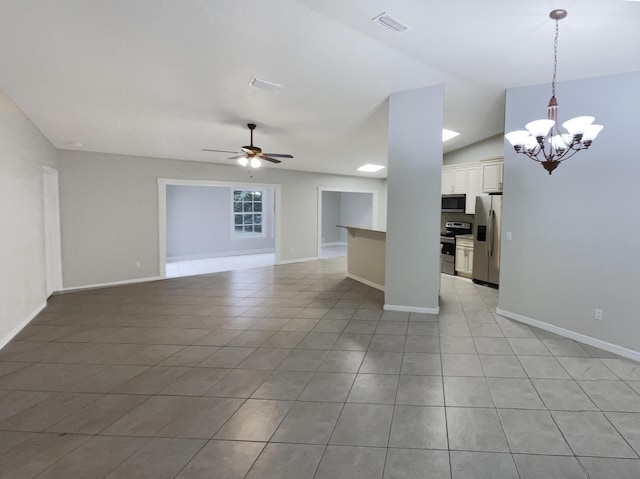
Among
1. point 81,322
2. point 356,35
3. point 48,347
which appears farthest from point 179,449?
point 356,35

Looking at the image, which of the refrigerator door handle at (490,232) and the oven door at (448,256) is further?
the oven door at (448,256)

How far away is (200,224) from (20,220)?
565cm

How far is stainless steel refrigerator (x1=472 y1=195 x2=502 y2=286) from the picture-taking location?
577 centimetres

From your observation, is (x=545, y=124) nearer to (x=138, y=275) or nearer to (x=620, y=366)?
(x=620, y=366)

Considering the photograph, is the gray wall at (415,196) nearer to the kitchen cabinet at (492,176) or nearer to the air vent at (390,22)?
the air vent at (390,22)

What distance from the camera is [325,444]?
2020 millimetres

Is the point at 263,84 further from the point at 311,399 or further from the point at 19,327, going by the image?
the point at 19,327

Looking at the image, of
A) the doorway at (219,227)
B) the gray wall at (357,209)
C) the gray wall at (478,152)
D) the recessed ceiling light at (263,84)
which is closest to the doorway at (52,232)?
the doorway at (219,227)

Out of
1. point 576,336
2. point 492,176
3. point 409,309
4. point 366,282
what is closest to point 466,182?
point 492,176

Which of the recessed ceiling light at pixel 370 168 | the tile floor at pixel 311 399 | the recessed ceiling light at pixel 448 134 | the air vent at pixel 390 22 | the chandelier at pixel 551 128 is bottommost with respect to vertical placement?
the tile floor at pixel 311 399

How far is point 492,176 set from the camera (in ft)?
20.3

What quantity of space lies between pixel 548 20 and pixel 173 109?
4.08 m

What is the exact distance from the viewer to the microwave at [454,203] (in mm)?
6850

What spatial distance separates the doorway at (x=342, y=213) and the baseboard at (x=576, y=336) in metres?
6.50
